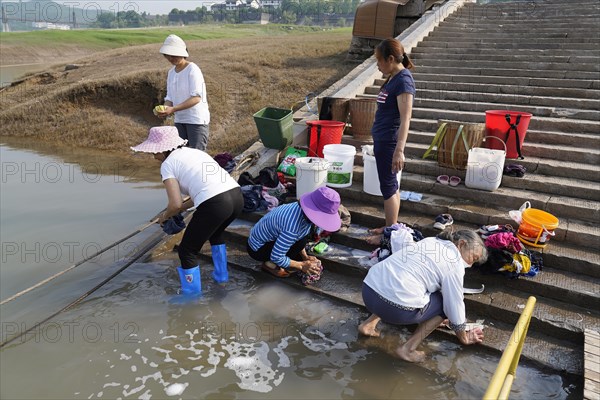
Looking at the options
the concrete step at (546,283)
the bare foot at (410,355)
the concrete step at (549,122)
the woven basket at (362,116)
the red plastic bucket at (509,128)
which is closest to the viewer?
the bare foot at (410,355)

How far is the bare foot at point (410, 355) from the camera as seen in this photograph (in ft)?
11.1

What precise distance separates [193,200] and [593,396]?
3.34 meters

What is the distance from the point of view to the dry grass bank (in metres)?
11.2

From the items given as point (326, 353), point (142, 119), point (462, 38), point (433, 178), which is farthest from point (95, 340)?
point (462, 38)

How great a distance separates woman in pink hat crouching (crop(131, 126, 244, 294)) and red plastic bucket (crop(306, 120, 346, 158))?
2537 mm

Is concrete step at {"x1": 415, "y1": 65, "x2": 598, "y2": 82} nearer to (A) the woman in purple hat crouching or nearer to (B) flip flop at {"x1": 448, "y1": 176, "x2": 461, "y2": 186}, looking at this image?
(B) flip flop at {"x1": 448, "y1": 176, "x2": 461, "y2": 186}

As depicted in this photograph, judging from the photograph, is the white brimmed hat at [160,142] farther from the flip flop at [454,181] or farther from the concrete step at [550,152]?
the flip flop at [454,181]

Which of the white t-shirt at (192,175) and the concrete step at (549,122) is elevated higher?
the concrete step at (549,122)

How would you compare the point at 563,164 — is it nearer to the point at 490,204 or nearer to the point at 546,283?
the point at 490,204

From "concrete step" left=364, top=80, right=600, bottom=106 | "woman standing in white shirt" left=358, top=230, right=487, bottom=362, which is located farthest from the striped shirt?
"concrete step" left=364, top=80, right=600, bottom=106

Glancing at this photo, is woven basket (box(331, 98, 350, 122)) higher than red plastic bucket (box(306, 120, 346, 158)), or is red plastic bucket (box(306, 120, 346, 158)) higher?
woven basket (box(331, 98, 350, 122))

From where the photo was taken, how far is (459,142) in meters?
5.54

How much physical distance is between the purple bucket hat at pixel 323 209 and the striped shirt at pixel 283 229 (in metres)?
0.14

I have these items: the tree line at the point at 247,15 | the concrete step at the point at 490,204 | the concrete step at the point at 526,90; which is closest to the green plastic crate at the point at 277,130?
the concrete step at the point at 490,204
